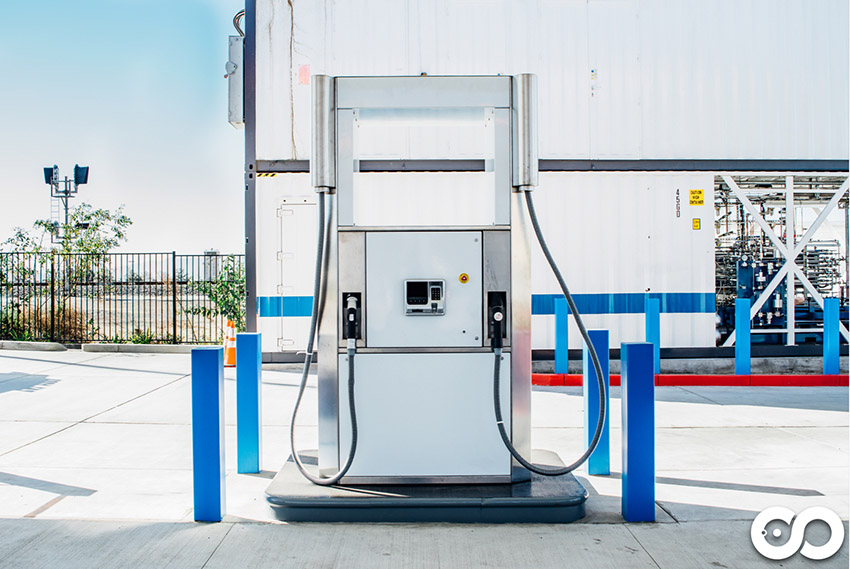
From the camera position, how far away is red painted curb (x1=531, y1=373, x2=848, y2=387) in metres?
8.96

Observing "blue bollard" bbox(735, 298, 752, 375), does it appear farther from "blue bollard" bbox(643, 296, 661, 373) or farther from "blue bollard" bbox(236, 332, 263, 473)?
"blue bollard" bbox(236, 332, 263, 473)

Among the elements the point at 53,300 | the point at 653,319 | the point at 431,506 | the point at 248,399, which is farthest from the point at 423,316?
the point at 53,300

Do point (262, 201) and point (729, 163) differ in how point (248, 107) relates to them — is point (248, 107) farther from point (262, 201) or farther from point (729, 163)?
point (729, 163)

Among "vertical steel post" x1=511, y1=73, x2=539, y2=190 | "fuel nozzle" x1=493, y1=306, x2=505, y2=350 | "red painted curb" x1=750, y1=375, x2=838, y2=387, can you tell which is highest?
"vertical steel post" x1=511, y1=73, x2=539, y2=190

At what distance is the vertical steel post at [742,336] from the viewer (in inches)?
346

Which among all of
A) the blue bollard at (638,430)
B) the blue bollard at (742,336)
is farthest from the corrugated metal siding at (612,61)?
the blue bollard at (638,430)

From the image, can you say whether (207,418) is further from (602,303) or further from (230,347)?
(602,303)

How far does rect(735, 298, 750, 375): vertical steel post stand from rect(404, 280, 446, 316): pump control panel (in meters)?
5.98

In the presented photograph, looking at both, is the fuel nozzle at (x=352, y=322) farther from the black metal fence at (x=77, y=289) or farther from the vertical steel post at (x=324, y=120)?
the black metal fence at (x=77, y=289)

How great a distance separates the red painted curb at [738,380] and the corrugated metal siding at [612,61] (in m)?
3.14

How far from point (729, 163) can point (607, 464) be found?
6657 mm

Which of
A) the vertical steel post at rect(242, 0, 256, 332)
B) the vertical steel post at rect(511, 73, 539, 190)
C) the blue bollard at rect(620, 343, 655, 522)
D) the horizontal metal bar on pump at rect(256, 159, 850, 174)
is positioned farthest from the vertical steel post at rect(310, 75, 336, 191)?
the vertical steel post at rect(242, 0, 256, 332)

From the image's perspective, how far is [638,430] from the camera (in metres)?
3.95

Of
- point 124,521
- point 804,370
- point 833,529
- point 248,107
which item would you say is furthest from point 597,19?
point 124,521
